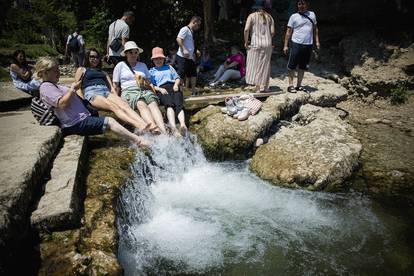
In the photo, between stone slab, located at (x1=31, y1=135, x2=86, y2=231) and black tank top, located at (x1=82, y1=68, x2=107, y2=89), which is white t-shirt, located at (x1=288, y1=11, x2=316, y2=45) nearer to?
black tank top, located at (x1=82, y1=68, x2=107, y2=89)

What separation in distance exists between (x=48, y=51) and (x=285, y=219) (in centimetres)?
1642

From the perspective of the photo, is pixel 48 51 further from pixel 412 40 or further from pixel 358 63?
pixel 412 40

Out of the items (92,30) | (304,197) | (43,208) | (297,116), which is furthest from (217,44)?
(43,208)

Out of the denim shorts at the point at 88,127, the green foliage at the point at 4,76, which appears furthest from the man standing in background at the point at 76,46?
the denim shorts at the point at 88,127

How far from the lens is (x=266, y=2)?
7586mm

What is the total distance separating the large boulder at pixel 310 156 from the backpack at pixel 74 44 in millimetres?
8809

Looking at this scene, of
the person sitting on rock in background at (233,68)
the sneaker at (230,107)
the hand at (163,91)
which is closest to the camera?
the hand at (163,91)

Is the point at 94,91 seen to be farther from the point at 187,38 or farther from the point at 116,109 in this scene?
the point at 187,38

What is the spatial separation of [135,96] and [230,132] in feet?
6.14

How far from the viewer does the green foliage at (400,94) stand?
8.37 metres

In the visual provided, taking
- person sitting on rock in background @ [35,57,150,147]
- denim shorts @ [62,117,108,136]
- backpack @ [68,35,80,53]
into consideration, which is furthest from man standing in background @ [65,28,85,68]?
denim shorts @ [62,117,108,136]

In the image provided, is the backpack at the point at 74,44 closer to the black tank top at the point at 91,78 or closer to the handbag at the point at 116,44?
the handbag at the point at 116,44

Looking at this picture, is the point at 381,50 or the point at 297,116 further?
the point at 381,50

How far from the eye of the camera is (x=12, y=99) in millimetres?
6836
